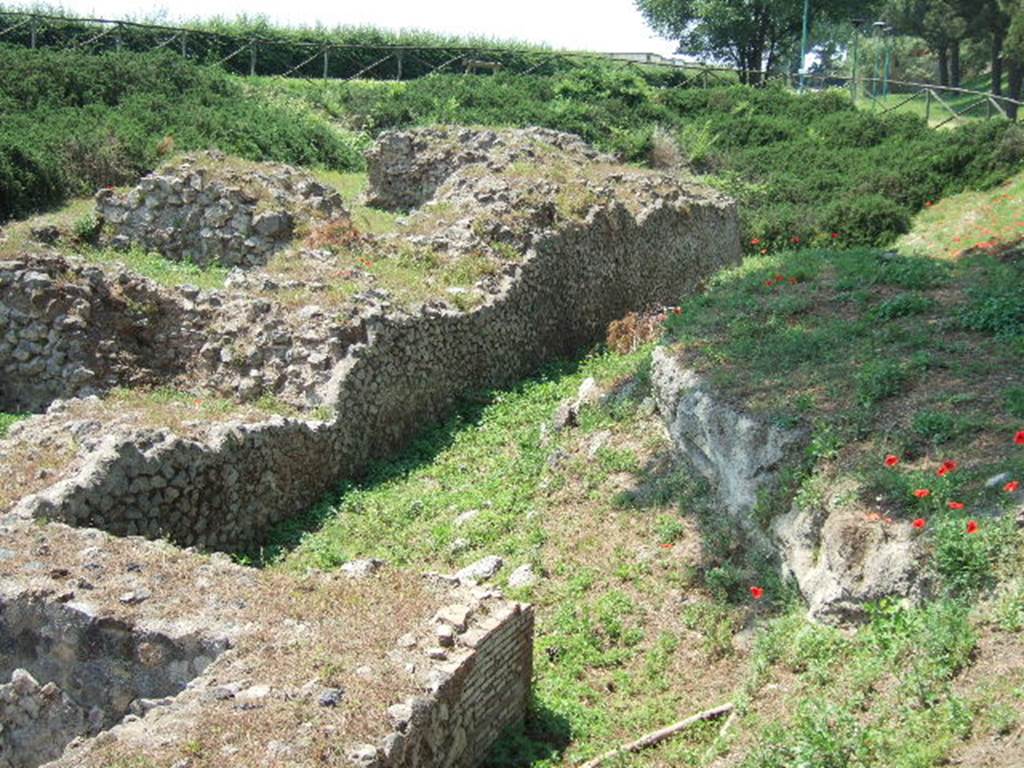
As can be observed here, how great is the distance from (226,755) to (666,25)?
51356 millimetres

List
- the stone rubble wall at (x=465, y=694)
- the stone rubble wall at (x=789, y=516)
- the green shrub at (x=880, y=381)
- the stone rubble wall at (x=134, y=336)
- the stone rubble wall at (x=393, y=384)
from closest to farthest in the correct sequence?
the stone rubble wall at (x=465, y=694) < the stone rubble wall at (x=789, y=516) < the green shrub at (x=880, y=381) < the stone rubble wall at (x=393, y=384) < the stone rubble wall at (x=134, y=336)

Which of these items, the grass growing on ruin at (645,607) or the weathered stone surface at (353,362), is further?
the weathered stone surface at (353,362)

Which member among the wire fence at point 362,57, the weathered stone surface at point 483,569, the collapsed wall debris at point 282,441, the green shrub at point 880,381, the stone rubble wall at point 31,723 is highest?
the wire fence at point 362,57

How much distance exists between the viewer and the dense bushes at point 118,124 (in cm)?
2138

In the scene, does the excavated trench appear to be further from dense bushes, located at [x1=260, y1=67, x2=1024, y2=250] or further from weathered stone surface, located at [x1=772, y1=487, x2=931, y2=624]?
dense bushes, located at [x1=260, y1=67, x2=1024, y2=250]

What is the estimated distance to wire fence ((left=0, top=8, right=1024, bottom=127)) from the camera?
1271 inches

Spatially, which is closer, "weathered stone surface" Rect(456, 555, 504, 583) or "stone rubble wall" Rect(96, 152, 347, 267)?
"weathered stone surface" Rect(456, 555, 504, 583)

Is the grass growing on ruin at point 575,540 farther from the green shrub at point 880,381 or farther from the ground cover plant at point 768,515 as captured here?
the green shrub at point 880,381

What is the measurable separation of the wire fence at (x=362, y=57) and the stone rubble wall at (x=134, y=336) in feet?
62.5

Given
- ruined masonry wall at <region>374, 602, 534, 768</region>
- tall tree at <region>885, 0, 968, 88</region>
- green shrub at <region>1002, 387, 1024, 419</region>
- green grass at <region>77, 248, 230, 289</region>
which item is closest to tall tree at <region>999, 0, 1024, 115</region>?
tall tree at <region>885, 0, 968, 88</region>

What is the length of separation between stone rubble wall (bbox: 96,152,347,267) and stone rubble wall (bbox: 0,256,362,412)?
2837 millimetres

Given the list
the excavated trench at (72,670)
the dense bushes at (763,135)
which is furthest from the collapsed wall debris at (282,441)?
the dense bushes at (763,135)

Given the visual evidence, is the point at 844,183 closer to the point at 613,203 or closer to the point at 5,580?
the point at 613,203

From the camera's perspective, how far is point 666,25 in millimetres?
53906
